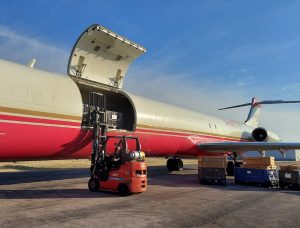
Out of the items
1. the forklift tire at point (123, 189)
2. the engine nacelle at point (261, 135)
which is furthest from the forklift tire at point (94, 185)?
the engine nacelle at point (261, 135)

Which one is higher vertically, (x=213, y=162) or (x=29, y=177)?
(x=213, y=162)

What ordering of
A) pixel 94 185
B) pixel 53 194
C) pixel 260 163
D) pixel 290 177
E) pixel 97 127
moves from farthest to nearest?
1. pixel 260 163
2. pixel 290 177
3. pixel 97 127
4. pixel 94 185
5. pixel 53 194

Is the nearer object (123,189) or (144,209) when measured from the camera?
(144,209)

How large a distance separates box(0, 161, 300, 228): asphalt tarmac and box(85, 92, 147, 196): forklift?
35cm

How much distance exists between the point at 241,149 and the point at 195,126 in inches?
136

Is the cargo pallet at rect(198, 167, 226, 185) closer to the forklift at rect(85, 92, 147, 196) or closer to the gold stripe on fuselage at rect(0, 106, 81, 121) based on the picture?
the forklift at rect(85, 92, 147, 196)

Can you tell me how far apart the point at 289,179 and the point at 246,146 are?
5641 millimetres

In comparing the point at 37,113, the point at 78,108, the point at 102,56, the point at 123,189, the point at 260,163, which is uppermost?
the point at 102,56

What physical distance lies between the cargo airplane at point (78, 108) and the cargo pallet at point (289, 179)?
4.47 meters

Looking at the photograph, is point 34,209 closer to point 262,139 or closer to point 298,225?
point 298,225

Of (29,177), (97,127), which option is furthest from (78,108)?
(29,177)

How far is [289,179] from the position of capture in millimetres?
14570

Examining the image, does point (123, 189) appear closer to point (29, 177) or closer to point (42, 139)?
point (42, 139)

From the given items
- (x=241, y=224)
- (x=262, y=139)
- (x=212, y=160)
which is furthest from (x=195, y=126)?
(x=241, y=224)
